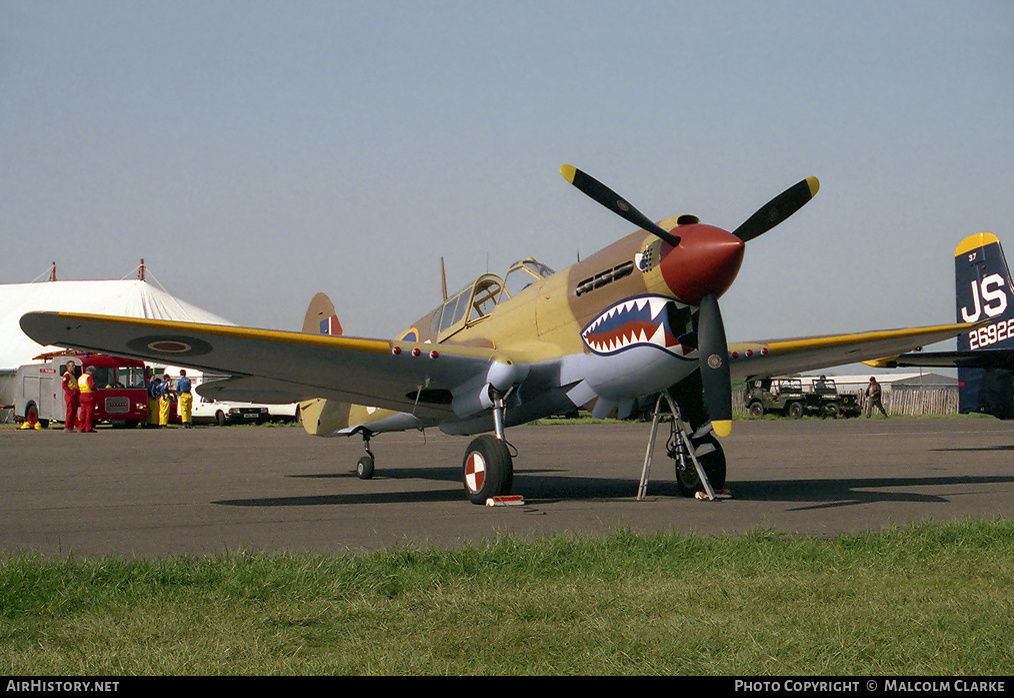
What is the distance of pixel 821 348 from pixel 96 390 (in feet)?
95.5

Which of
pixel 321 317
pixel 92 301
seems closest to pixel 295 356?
pixel 321 317

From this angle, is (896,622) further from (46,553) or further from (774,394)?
(774,394)

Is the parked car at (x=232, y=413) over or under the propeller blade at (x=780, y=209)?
under

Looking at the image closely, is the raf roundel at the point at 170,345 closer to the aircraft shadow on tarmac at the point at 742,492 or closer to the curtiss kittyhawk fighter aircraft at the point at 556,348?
the curtiss kittyhawk fighter aircraft at the point at 556,348

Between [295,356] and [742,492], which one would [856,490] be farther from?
[295,356]

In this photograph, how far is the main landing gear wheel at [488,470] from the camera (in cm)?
956

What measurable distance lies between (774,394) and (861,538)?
4093cm

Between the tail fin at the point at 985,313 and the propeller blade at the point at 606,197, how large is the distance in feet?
43.5

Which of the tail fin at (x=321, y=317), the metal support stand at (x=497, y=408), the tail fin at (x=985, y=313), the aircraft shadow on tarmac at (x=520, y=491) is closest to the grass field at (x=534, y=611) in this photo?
the metal support stand at (x=497, y=408)

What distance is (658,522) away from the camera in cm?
791

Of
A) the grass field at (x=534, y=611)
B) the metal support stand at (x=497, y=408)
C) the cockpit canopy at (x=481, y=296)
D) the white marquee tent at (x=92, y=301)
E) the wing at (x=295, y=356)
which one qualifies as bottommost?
the grass field at (x=534, y=611)

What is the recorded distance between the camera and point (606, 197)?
367 inches

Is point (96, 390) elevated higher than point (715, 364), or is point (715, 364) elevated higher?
point (96, 390)

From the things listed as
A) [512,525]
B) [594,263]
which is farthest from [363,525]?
[594,263]
